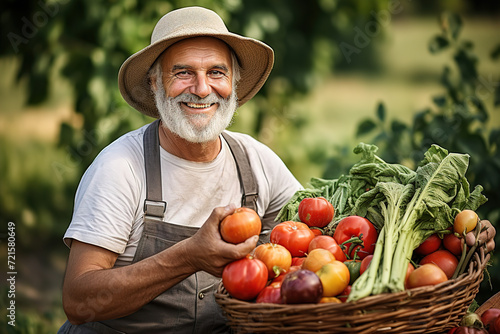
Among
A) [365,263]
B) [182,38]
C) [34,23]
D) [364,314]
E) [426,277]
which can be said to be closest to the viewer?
[364,314]

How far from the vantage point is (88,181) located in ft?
7.31

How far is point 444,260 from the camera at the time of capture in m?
1.85

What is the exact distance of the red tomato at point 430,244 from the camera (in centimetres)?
194

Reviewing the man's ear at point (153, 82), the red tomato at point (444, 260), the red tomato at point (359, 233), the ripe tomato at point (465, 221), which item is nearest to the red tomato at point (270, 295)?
the red tomato at point (359, 233)

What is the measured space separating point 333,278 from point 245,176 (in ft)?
3.12

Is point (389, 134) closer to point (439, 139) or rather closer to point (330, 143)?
point (439, 139)

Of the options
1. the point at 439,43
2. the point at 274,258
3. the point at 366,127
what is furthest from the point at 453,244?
the point at 439,43

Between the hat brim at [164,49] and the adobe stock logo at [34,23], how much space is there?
4.58 feet

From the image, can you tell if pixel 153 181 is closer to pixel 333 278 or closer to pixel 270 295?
pixel 270 295

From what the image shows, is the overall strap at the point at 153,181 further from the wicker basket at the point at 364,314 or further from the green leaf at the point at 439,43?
the green leaf at the point at 439,43

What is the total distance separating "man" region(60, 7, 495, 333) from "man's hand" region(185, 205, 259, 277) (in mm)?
24

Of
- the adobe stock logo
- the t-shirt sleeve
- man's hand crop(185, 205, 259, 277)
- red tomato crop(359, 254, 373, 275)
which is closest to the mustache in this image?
the t-shirt sleeve

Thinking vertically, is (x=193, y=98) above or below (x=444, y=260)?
above

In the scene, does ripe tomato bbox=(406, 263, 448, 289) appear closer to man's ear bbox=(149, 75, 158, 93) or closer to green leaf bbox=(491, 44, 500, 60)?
man's ear bbox=(149, 75, 158, 93)
